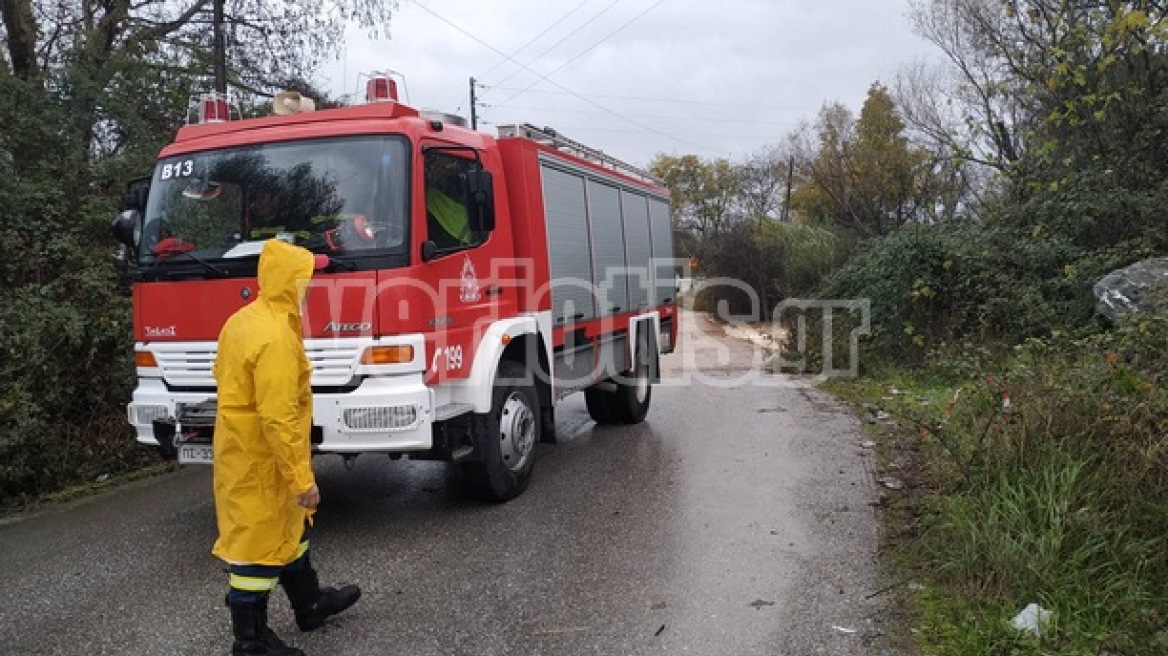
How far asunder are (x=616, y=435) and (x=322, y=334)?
444 cm

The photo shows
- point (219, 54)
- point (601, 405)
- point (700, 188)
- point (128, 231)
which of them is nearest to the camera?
point (128, 231)

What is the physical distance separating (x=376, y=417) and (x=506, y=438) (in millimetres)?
1302

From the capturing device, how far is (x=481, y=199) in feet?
18.7

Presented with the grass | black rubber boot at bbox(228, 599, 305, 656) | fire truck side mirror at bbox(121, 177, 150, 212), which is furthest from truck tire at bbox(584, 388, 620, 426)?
black rubber boot at bbox(228, 599, 305, 656)

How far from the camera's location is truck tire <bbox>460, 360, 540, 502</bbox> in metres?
5.84

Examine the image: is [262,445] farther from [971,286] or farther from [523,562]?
[971,286]

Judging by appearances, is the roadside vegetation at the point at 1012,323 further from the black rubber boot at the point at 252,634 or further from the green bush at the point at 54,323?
the green bush at the point at 54,323

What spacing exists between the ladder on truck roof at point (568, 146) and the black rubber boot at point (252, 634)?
4.01m

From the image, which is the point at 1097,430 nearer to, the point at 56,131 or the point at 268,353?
the point at 268,353

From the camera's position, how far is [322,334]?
16.6 ft

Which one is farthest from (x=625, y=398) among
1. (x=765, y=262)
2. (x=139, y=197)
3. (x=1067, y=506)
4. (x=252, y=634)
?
(x=765, y=262)

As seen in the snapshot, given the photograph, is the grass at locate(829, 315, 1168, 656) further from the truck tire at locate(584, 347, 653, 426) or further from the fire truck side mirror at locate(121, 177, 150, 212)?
the fire truck side mirror at locate(121, 177, 150, 212)

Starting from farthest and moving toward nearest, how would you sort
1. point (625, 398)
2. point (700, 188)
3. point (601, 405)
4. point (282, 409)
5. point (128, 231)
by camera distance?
point (700, 188) → point (601, 405) → point (625, 398) → point (128, 231) → point (282, 409)

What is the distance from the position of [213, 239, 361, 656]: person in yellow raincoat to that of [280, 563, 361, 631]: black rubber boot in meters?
0.24
